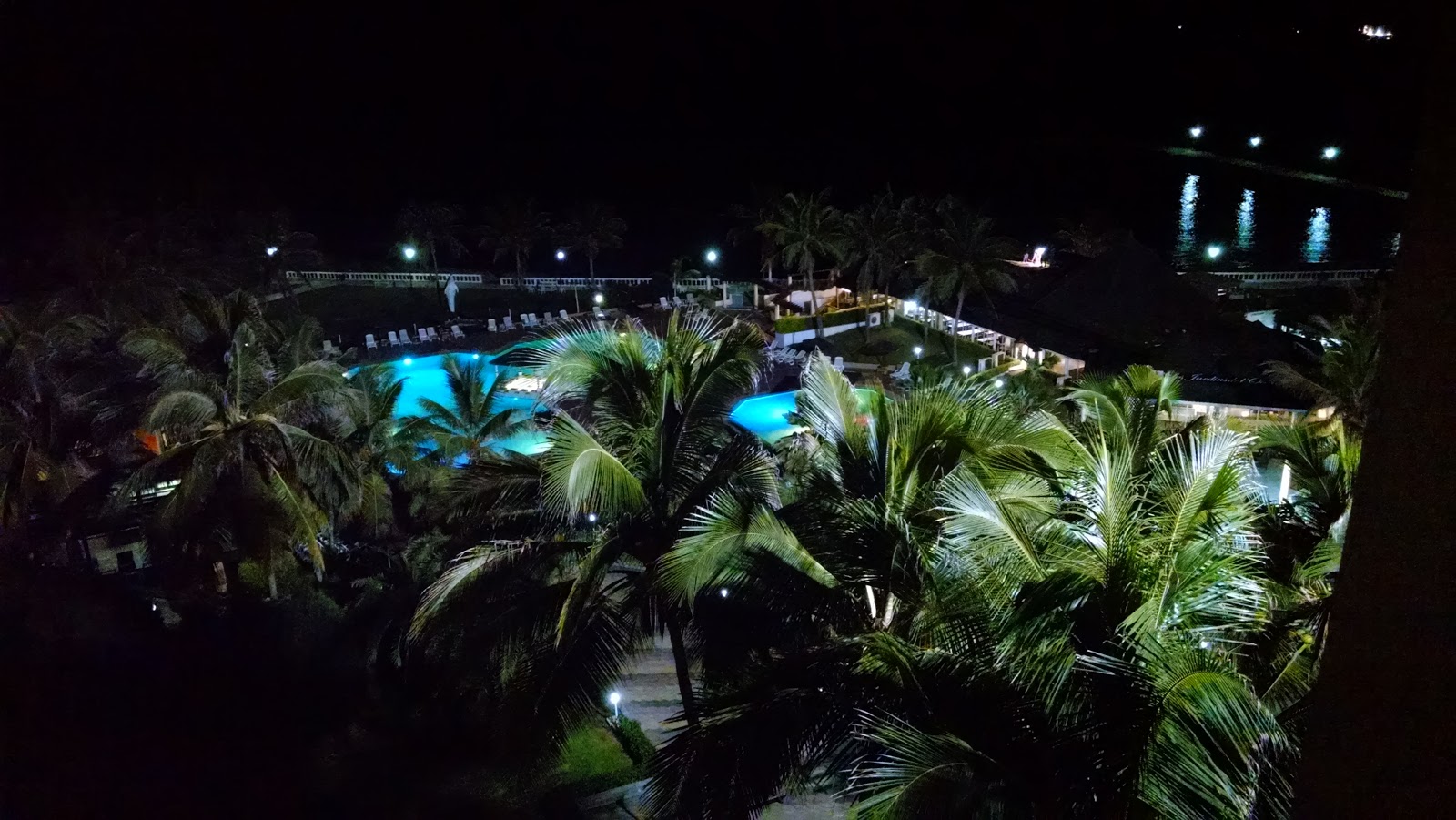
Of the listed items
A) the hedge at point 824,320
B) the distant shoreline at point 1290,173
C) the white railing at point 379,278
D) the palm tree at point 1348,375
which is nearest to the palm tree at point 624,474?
the palm tree at point 1348,375

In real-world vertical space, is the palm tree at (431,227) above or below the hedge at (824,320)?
above

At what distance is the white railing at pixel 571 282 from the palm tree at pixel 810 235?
325 inches

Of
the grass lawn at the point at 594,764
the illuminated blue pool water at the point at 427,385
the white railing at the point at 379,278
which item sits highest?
the white railing at the point at 379,278

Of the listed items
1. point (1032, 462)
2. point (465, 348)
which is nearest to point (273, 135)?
point (465, 348)

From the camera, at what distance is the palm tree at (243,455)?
39.0 ft

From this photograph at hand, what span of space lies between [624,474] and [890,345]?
22.9m

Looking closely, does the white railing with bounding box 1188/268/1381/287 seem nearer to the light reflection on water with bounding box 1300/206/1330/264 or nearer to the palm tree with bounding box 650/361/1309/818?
the light reflection on water with bounding box 1300/206/1330/264

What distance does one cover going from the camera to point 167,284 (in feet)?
78.4

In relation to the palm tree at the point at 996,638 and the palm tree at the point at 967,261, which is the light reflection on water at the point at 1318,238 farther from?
the palm tree at the point at 996,638

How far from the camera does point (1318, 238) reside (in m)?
50.6

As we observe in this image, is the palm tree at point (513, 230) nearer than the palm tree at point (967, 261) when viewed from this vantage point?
No

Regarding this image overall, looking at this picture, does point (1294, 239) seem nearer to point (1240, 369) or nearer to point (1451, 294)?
point (1240, 369)

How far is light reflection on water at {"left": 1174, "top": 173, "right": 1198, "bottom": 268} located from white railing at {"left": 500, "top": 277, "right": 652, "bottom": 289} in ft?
91.2

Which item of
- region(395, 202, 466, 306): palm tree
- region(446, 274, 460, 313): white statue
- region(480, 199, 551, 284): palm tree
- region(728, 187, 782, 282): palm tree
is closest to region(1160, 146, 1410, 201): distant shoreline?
region(728, 187, 782, 282): palm tree
